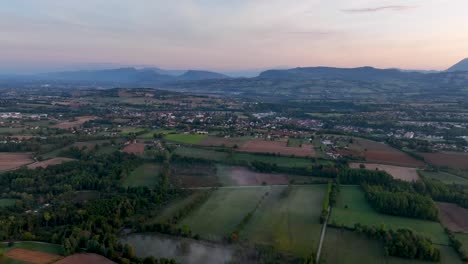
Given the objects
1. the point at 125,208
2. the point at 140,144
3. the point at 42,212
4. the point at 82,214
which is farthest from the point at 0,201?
the point at 140,144

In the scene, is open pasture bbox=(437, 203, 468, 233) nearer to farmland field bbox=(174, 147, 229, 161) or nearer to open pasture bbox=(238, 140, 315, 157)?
open pasture bbox=(238, 140, 315, 157)

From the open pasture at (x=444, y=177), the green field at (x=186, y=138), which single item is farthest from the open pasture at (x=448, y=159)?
the green field at (x=186, y=138)

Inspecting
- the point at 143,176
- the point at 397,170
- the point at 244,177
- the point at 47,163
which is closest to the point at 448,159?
the point at 397,170

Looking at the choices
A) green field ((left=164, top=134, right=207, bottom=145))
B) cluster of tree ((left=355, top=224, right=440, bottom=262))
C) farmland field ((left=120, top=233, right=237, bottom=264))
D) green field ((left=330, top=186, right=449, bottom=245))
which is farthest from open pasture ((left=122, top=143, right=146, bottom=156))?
cluster of tree ((left=355, top=224, right=440, bottom=262))

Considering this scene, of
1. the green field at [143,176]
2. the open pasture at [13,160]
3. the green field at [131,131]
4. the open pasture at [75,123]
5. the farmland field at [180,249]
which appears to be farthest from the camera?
the open pasture at [75,123]

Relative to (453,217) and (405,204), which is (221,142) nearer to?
(405,204)

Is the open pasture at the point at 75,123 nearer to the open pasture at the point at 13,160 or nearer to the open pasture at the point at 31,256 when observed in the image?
the open pasture at the point at 13,160
